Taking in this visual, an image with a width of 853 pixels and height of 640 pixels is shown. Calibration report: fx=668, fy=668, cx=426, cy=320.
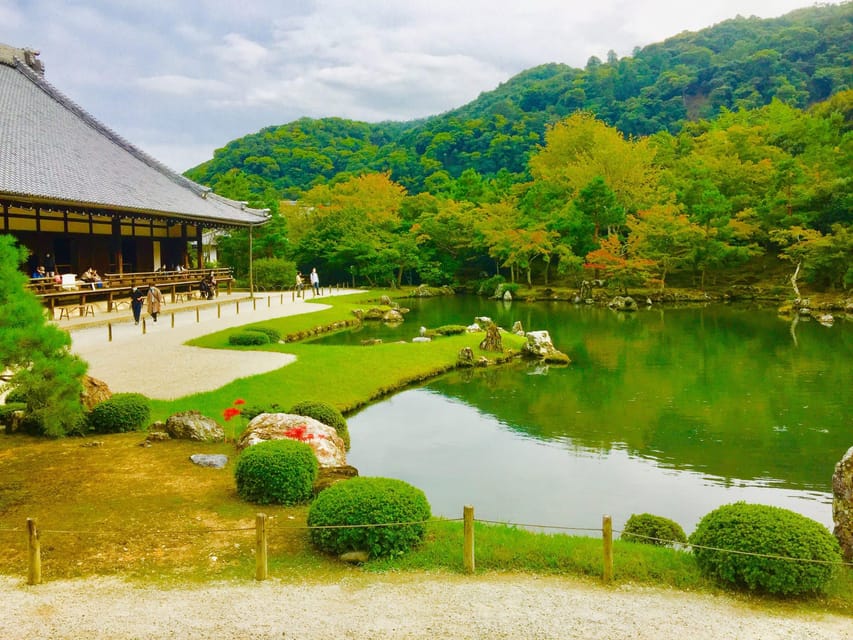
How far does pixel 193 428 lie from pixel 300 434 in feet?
7.36

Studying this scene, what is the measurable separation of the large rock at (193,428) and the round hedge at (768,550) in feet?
26.1

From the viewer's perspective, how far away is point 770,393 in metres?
17.5

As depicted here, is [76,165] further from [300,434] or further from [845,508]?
[845,508]

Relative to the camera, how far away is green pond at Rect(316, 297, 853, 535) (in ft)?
34.0

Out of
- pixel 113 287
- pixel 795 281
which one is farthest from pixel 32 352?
pixel 795 281

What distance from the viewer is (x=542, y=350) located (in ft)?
74.8

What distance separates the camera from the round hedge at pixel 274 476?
858 cm

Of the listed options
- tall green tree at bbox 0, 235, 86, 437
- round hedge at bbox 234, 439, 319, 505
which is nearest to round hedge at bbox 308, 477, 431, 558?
round hedge at bbox 234, 439, 319, 505

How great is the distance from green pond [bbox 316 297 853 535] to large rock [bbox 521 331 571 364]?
776 mm

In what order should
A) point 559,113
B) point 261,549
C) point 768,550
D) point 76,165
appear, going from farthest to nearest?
1. point 559,113
2. point 76,165
3. point 261,549
4. point 768,550

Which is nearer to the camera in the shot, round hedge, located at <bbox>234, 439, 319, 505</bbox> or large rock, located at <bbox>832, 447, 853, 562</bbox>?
large rock, located at <bbox>832, 447, 853, 562</bbox>

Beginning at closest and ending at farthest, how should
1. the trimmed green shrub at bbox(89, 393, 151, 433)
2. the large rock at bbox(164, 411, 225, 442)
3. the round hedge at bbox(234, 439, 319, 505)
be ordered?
the round hedge at bbox(234, 439, 319, 505) → the large rock at bbox(164, 411, 225, 442) → the trimmed green shrub at bbox(89, 393, 151, 433)

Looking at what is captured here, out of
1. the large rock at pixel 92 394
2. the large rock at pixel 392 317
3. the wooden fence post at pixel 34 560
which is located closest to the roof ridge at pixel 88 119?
the large rock at pixel 392 317

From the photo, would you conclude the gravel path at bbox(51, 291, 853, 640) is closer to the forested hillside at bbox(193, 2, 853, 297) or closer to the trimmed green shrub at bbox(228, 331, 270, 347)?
the trimmed green shrub at bbox(228, 331, 270, 347)
